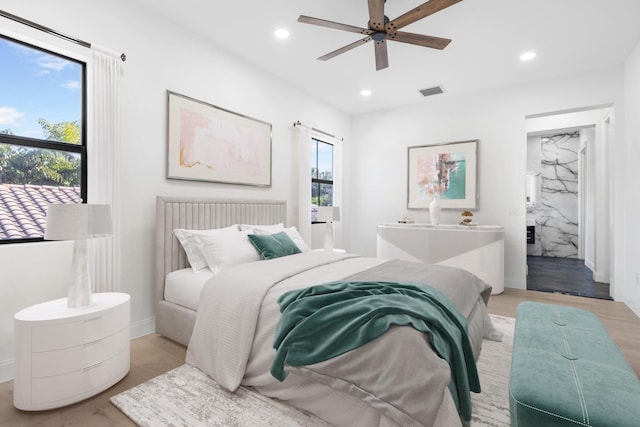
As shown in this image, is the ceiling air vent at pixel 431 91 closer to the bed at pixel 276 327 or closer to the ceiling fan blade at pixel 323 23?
the ceiling fan blade at pixel 323 23

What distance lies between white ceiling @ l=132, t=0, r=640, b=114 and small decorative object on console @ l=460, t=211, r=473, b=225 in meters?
1.86

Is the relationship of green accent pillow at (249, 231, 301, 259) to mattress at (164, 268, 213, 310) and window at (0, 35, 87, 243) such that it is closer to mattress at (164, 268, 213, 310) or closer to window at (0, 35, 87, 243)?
mattress at (164, 268, 213, 310)

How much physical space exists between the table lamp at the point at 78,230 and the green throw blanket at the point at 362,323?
4.02ft

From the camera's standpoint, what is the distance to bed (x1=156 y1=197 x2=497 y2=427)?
4.50 feet

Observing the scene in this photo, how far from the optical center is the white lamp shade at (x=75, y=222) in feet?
5.99

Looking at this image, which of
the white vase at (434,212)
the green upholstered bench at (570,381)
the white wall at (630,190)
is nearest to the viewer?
the green upholstered bench at (570,381)

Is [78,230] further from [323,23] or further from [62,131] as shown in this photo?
[323,23]

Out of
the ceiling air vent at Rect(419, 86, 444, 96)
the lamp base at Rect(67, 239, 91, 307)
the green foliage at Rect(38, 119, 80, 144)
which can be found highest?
the ceiling air vent at Rect(419, 86, 444, 96)

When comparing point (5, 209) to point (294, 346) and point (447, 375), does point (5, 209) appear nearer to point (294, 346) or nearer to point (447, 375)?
point (294, 346)

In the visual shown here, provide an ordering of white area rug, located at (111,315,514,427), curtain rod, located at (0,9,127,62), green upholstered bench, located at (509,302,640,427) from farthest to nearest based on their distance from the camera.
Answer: curtain rod, located at (0,9,127,62)
white area rug, located at (111,315,514,427)
green upholstered bench, located at (509,302,640,427)

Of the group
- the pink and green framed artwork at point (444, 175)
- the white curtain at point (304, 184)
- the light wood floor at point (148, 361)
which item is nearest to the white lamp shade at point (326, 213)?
the white curtain at point (304, 184)

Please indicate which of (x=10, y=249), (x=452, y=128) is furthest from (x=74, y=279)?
(x=452, y=128)

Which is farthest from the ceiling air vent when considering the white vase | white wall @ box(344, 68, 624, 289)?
the white vase

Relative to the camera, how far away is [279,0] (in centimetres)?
279
